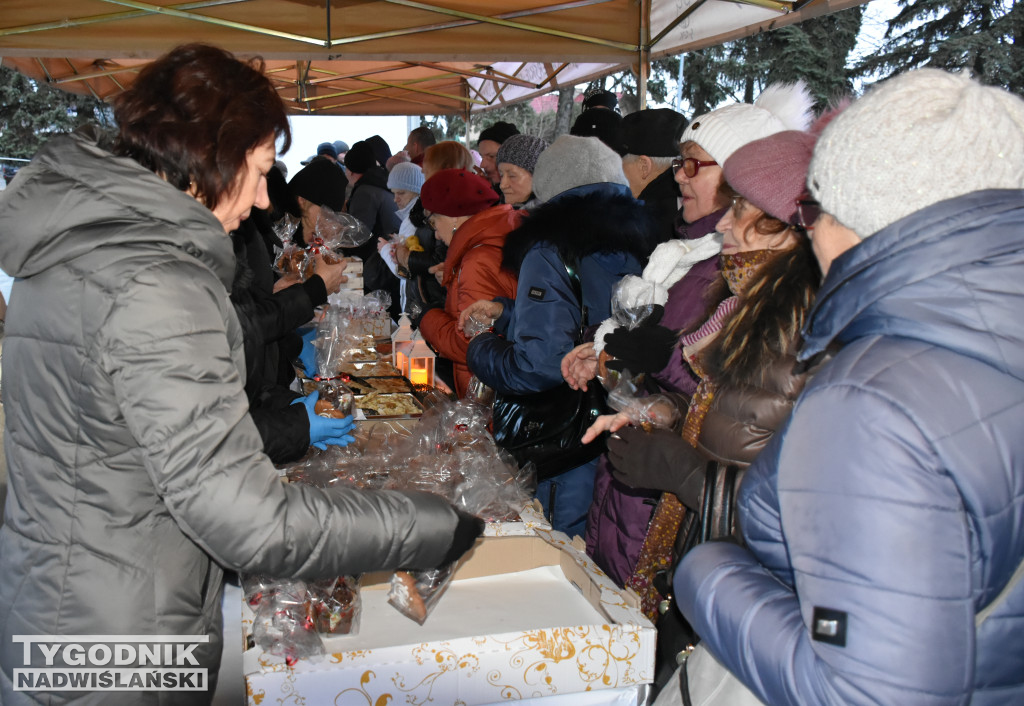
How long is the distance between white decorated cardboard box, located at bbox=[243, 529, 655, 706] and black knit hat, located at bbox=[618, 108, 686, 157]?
7.24 ft

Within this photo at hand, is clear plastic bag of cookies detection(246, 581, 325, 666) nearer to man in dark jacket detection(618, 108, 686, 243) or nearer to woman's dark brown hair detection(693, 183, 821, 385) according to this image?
woman's dark brown hair detection(693, 183, 821, 385)

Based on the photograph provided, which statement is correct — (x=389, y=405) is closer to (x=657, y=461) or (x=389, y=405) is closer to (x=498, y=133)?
(x=657, y=461)

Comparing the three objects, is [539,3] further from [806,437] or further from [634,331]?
[806,437]

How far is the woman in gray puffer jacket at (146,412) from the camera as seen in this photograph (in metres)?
1.13

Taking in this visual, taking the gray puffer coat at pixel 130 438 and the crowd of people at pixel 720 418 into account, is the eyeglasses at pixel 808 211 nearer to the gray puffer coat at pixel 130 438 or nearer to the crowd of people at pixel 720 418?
the crowd of people at pixel 720 418

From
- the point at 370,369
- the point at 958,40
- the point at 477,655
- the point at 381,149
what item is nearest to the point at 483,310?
the point at 370,369

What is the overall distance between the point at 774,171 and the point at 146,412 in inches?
56.9

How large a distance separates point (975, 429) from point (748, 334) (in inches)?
31.9

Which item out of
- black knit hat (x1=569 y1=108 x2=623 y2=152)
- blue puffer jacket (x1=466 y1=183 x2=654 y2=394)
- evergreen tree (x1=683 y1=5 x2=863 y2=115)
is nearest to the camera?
blue puffer jacket (x1=466 y1=183 x2=654 y2=394)

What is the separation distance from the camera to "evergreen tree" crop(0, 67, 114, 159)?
54.1 feet

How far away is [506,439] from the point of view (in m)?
2.88

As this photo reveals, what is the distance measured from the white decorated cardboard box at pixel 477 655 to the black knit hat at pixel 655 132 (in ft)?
7.24

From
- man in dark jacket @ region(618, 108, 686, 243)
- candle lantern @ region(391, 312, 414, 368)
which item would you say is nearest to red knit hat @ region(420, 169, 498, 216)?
man in dark jacket @ region(618, 108, 686, 243)

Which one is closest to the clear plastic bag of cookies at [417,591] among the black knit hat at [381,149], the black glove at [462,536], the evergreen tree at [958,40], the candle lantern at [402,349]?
the black glove at [462,536]
